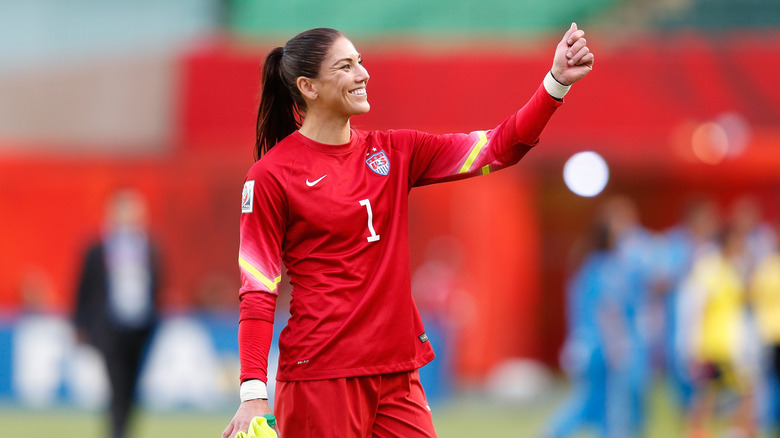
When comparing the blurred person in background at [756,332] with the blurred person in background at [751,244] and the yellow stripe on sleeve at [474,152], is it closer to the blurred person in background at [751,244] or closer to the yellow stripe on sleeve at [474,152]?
the blurred person in background at [751,244]

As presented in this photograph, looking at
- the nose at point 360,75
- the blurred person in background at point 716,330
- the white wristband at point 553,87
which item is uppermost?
the nose at point 360,75

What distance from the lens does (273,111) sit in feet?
14.9

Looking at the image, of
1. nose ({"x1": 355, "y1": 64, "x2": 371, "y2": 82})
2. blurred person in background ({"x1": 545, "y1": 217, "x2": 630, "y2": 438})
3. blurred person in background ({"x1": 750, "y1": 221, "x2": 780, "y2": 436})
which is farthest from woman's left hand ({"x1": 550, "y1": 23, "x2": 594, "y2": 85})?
blurred person in background ({"x1": 750, "y1": 221, "x2": 780, "y2": 436})

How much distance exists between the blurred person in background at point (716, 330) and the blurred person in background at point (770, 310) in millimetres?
284

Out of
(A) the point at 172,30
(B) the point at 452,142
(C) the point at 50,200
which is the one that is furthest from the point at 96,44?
(B) the point at 452,142

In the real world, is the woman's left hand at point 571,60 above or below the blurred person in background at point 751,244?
above

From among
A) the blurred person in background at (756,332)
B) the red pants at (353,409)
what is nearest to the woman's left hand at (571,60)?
the red pants at (353,409)

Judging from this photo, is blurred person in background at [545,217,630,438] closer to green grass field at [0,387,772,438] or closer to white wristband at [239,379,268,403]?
green grass field at [0,387,772,438]

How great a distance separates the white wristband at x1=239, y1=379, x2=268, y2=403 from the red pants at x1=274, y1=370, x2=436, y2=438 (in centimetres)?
20

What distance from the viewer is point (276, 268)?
4.09 meters

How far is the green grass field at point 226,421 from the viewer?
37.2 ft

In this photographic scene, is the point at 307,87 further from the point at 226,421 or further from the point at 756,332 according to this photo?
the point at 226,421

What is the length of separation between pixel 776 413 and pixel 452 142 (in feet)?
23.3

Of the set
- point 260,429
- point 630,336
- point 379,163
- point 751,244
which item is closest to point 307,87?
point 379,163
